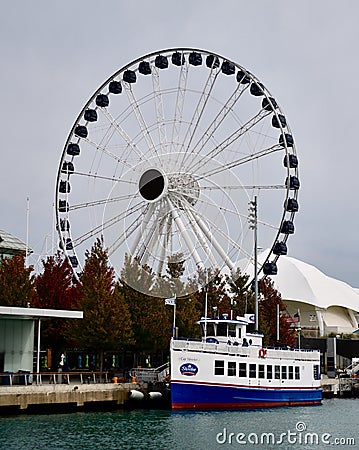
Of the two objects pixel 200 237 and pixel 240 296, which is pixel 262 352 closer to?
pixel 200 237

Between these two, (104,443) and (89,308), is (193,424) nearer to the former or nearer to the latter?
(104,443)

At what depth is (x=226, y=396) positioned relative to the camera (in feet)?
165

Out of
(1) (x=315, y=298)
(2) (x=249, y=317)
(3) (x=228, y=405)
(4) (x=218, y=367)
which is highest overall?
(1) (x=315, y=298)

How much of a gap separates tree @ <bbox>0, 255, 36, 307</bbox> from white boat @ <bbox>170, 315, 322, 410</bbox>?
12923mm

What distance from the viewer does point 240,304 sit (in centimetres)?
7119

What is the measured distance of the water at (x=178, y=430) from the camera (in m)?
35.8

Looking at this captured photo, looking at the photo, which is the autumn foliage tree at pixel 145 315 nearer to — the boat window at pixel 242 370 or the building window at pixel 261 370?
the building window at pixel 261 370

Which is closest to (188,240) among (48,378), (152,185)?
(152,185)

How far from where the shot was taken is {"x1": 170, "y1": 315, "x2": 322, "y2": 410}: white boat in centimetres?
4884

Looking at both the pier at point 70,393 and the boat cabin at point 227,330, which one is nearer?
the pier at point 70,393

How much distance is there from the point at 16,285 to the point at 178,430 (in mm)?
22206

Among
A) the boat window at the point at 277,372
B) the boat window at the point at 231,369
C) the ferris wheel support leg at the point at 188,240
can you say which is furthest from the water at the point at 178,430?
the ferris wheel support leg at the point at 188,240

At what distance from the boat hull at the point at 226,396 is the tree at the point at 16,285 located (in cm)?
1431

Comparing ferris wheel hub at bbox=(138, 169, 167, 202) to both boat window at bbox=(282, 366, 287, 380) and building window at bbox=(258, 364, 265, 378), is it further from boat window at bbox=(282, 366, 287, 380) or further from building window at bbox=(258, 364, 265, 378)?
boat window at bbox=(282, 366, 287, 380)
